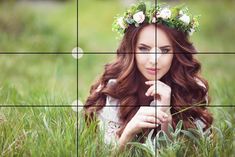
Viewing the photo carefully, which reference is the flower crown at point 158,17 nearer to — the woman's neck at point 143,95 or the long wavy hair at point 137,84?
the long wavy hair at point 137,84

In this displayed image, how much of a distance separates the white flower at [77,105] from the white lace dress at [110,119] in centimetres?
6

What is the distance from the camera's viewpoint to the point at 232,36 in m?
2.50

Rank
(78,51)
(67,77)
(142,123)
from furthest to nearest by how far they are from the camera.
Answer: (67,77)
(78,51)
(142,123)

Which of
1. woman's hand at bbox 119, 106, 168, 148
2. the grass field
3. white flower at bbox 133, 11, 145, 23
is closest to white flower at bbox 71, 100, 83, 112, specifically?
the grass field

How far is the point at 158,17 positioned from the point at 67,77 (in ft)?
1.84

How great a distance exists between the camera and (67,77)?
2582mm

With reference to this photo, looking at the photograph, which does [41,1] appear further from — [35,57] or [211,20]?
[211,20]

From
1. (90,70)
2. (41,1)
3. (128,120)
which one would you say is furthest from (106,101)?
(41,1)

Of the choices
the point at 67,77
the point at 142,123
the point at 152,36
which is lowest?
the point at 142,123

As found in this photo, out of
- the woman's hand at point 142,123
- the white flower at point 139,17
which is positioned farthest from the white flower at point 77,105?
the white flower at point 139,17

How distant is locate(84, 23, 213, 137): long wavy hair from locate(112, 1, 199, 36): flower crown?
0.01 meters

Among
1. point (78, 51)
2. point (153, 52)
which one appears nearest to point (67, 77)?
point (78, 51)

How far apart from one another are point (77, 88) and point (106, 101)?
0.13 metres

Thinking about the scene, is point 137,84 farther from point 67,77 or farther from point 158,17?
point 67,77
